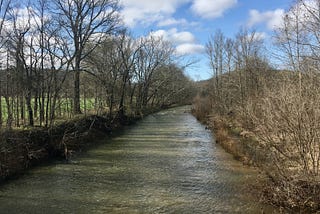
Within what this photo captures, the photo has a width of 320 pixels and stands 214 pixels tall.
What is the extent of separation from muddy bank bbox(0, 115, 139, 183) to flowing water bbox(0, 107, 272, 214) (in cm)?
56

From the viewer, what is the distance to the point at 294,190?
24.9ft

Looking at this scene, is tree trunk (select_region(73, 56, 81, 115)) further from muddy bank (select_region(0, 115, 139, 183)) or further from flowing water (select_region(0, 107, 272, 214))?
flowing water (select_region(0, 107, 272, 214))

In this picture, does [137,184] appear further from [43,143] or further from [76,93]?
[76,93]

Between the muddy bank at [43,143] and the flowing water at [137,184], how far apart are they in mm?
559

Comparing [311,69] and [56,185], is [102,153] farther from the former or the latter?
[311,69]

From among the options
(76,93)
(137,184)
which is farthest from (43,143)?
(76,93)

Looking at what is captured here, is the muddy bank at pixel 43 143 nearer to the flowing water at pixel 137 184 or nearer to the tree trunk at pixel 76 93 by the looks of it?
the flowing water at pixel 137 184

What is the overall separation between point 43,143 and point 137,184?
19.2ft

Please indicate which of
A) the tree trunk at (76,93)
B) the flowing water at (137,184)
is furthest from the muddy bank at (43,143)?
the tree trunk at (76,93)

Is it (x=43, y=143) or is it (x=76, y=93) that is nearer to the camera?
(x=43, y=143)

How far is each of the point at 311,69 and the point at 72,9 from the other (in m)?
17.5

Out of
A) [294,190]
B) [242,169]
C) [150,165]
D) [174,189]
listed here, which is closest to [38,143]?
[150,165]

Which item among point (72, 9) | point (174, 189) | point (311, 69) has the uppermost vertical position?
point (72, 9)

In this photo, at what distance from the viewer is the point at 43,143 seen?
14195 mm
